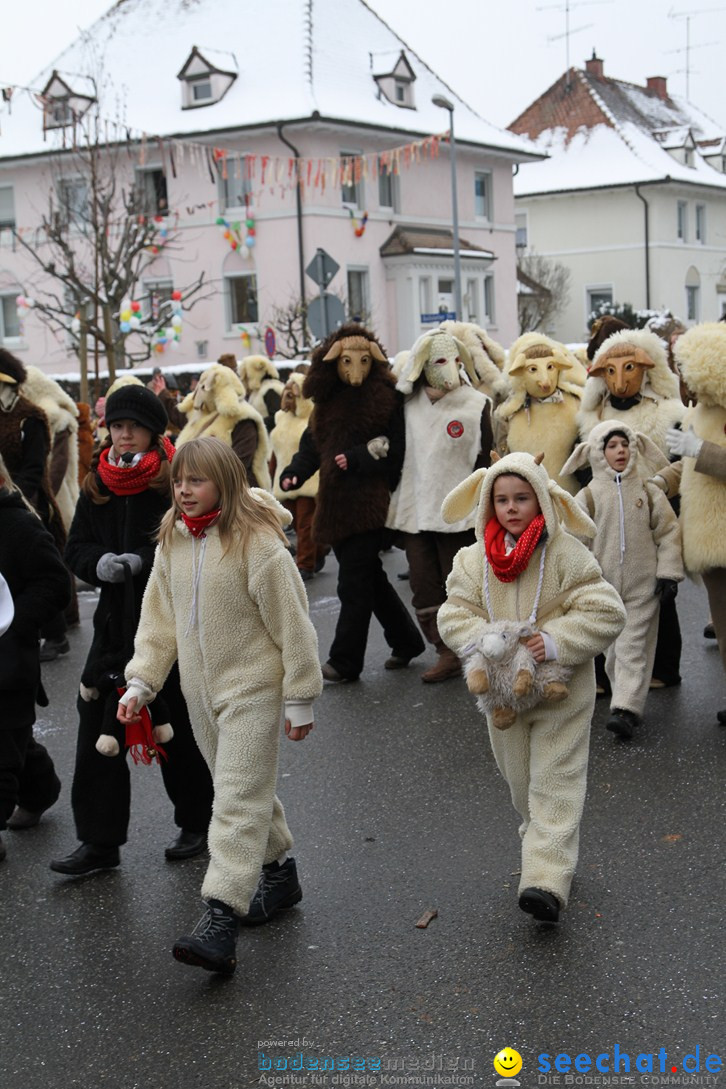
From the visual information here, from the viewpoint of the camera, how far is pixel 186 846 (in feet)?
18.0

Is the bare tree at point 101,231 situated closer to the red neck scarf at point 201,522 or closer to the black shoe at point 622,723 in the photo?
the black shoe at point 622,723


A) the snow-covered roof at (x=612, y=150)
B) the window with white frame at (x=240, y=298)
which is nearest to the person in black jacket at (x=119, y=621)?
the window with white frame at (x=240, y=298)

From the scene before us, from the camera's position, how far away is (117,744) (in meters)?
4.84

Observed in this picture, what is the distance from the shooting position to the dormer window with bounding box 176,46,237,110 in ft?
130

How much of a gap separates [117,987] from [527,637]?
1701mm

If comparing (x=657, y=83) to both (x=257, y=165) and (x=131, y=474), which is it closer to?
(x=257, y=165)

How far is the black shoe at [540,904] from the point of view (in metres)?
4.44

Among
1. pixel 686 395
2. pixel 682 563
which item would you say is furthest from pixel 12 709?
pixel 686 395

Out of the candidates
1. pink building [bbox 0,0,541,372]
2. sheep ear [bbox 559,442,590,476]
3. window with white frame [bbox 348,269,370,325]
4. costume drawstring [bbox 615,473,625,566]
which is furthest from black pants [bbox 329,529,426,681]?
window with white frame [bbox 348,269,370,325]

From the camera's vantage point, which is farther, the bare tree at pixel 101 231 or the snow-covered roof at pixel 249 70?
the snow-covered roof at pixel 249 70

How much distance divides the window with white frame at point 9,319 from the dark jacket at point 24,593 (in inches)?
1549

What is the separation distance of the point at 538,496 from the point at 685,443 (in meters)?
2.13

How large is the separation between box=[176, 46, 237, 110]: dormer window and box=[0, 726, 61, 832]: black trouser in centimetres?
3653

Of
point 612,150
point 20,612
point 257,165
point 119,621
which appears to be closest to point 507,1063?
point 119,621
